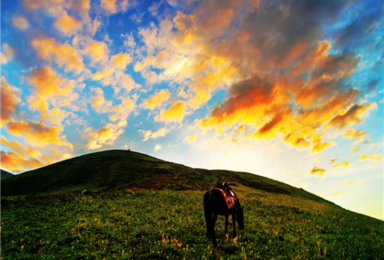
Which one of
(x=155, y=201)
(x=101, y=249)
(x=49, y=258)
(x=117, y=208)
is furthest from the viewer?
(x=155, y=201)

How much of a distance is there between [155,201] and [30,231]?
52.9 feet

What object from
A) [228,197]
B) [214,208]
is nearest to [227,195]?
[228,197]

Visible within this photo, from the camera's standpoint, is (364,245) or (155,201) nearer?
(364,245)

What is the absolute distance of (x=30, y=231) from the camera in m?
14.1

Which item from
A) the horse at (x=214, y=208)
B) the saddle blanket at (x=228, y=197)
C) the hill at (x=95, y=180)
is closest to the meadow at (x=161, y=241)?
the horse at (x=214, y=208)

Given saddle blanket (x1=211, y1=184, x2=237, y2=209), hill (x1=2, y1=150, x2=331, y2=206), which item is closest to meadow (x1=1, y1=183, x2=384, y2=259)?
saddle blanket (x1=211, y1=184, x2=237, y2=209)

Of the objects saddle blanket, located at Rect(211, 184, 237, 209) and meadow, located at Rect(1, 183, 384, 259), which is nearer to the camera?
meadow, located at Rect(1, 183, 384, 259)

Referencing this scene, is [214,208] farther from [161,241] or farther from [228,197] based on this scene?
[161,241]

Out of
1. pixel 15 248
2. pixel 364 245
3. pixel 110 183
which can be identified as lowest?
pixel 15 248

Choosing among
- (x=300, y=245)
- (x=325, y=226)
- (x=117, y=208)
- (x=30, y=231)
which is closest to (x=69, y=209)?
(x=117, y=208)

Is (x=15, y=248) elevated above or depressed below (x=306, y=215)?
below

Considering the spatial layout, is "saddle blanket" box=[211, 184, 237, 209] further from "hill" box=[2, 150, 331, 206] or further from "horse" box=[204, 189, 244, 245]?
"hill" box=[2, 150, 331, 206]

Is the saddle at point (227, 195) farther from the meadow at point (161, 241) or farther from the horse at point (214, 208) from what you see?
the meadow at point (161, 241)

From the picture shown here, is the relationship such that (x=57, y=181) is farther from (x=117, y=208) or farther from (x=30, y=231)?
(x=30, y=231)
